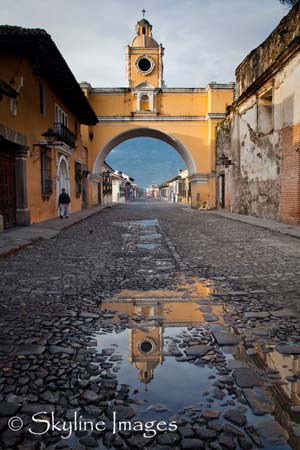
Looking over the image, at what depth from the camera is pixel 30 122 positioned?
13.2 meters

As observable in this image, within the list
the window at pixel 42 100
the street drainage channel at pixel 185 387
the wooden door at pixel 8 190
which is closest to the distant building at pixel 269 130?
the window at pixel 42 100

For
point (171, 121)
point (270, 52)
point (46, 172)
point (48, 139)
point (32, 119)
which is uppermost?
point (270, 52)

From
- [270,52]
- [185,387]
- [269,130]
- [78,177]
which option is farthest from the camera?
[78,177]

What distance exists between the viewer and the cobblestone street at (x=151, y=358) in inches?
75.6

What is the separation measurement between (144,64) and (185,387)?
32174 millimetres

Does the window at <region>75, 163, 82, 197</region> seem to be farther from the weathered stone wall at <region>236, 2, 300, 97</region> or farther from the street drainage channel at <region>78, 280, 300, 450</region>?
the street drainage channel at <region>78, 280, 300, 450</region>

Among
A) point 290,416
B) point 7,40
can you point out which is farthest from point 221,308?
point 7,40

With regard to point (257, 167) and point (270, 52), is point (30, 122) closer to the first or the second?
point (257, 167)

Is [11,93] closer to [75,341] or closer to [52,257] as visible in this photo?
[52,257]

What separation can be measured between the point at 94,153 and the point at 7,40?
699 inches

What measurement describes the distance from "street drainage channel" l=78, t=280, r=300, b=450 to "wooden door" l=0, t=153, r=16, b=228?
30.2 ft

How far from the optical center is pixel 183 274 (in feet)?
18.7

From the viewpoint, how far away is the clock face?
30.6 metres

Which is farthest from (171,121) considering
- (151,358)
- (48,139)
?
(151,358)
